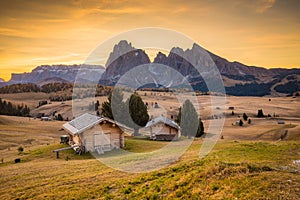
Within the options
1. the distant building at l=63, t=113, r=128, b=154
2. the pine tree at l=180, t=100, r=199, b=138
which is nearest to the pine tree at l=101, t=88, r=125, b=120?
the pine tree at l=180, t=100, r=199, b=138

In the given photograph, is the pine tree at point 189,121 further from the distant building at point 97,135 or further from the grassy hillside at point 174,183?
the grassy hillside at point 174,183

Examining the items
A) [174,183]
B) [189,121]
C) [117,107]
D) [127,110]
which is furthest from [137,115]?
[174,183]

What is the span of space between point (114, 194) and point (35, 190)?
658 cm

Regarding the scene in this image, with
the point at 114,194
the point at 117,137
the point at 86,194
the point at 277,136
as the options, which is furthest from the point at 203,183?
the point at 277,136

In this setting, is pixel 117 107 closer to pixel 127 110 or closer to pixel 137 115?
pixel 127 110

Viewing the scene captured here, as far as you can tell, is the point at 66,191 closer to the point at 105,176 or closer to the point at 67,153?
the point at 105,176

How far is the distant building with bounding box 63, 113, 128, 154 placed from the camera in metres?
34.5

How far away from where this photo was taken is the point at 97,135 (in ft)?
117

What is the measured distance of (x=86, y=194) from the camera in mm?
14523

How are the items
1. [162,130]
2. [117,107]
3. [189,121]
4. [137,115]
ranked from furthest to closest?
[189,121] → [137,115] → [117,107] → [162,130]

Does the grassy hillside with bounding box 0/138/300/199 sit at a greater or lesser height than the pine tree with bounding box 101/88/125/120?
lesser

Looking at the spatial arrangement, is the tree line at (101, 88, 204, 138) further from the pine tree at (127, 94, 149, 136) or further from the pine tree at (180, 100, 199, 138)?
the pine tree at (180, 100, 199, 138)

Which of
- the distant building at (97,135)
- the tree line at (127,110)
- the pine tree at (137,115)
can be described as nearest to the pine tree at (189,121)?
the tree line at (127,110)

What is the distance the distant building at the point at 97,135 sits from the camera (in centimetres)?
3454
